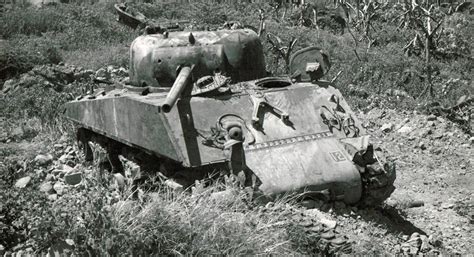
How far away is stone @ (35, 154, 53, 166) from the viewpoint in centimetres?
866

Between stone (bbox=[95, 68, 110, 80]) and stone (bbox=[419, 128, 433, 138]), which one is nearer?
stone (bbox=[419, 128, 433, 138])

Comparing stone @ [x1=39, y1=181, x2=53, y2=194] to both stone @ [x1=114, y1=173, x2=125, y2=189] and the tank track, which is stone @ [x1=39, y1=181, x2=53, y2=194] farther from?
the tank track

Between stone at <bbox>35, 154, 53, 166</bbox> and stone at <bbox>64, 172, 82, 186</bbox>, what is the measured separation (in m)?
1.43

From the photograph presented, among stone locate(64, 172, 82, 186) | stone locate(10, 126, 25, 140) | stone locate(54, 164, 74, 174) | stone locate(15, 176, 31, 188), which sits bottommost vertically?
stone locate(10, 126, 25, 140)

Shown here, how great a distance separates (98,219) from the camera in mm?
4676

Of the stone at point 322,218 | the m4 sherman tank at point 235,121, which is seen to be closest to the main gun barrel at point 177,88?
the m4 sherman tank at point 235,121

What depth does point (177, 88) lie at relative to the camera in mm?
6453

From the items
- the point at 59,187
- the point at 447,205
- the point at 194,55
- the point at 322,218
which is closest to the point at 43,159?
the point at 59,187

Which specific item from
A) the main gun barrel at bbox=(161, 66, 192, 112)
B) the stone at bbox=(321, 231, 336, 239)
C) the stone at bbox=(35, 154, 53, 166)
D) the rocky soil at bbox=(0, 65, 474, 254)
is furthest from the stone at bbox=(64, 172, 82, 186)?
the stone at bbox=(321, 231, 336, 239)

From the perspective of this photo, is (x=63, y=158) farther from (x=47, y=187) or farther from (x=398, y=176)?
(x=398, y=176)

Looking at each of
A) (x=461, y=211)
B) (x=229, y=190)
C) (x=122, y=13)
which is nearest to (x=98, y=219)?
(x=229, y=190)

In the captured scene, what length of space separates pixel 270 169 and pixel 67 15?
46.6ft

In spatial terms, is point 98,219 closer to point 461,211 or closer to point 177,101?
point 177,101

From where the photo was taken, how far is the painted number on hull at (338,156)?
21.8 ft
